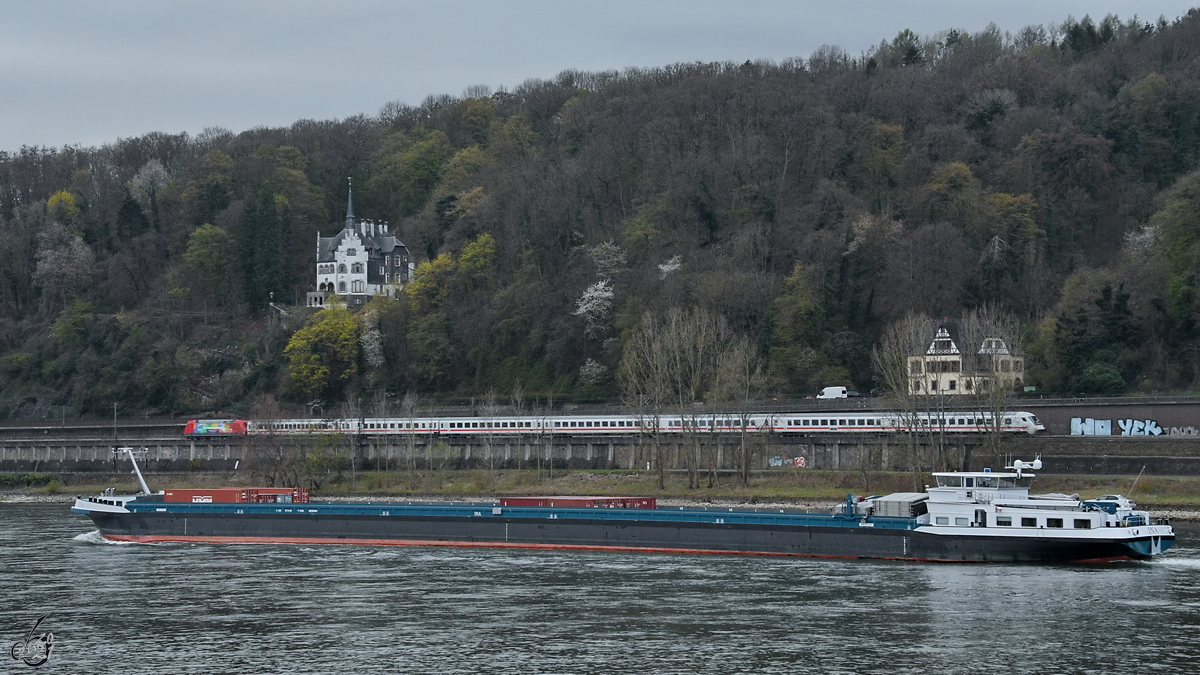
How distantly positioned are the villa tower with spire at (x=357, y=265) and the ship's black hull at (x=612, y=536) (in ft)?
247

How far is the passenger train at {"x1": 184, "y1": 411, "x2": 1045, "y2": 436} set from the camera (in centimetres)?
7956

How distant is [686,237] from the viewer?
118375 millimetres

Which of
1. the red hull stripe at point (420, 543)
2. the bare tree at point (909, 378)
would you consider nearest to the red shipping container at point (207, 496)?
the red hull stripe at point (420, 543)

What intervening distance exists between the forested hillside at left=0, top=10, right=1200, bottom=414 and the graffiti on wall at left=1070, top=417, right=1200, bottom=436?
30.8 feet

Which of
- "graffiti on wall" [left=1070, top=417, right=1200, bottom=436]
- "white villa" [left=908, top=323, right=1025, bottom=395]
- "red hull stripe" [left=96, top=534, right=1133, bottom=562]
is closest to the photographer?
"red hull stripe" [left=96, top=534, right=1133, bottom=562]

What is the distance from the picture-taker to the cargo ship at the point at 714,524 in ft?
173

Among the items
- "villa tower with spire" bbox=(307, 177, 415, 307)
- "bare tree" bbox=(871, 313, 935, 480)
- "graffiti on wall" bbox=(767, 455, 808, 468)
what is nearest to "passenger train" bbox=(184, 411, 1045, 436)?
"bare tree" bbox=(871, 313, 935, 480)

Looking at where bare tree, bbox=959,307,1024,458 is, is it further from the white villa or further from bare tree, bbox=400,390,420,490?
bare tree, bbox=400,390,420,490

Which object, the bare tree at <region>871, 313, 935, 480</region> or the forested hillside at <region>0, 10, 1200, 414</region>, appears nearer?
the bare tree at <region>871, 313, 935, 480</region>

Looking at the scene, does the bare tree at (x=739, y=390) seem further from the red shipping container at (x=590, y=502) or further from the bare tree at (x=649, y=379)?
the red shipping container at (x=590, y=502)

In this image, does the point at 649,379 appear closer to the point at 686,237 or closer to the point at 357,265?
the point at 686,237

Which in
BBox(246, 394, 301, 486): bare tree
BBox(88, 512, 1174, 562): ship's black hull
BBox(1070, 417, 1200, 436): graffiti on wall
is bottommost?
BBox(88, 512, 1174, 562): ship's black hull

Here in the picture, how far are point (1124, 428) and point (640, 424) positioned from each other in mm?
28371

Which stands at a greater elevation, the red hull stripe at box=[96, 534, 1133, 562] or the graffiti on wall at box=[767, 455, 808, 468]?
the graffiti on wall at box=[767, 455, 808, 468]
